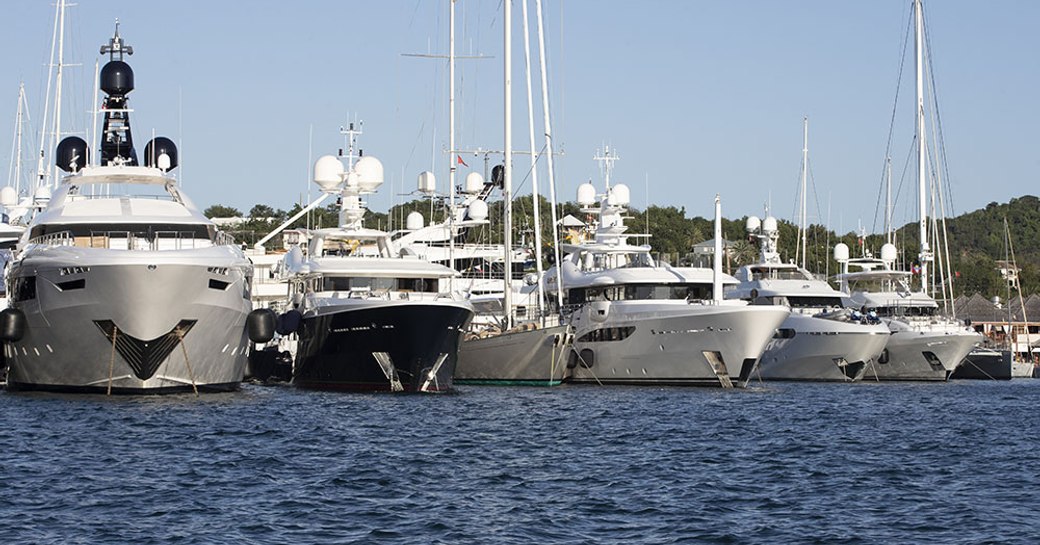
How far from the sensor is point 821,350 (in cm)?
6994

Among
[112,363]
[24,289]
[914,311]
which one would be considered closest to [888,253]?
[914,311]

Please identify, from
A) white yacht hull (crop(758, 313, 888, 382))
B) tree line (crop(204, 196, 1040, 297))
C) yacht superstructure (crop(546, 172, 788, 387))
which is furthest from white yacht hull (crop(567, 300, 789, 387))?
tree line (crop(204, 196, 1040, 297))

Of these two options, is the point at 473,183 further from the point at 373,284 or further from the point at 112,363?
the point at 112,363

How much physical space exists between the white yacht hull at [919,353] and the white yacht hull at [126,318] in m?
39.3

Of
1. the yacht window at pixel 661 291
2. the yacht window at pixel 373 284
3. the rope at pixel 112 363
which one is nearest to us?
the rope at pixel 112 363

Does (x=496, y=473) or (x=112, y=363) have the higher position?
(x=112, y=363)

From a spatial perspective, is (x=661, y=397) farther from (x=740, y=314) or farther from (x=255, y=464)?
(x=255, y=464)

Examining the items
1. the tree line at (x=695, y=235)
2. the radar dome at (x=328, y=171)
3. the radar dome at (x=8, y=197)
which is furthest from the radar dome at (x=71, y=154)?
the tree line at (x=695, y=235)

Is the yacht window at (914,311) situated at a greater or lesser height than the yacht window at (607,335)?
greater

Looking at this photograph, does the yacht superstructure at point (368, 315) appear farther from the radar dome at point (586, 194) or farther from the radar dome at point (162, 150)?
the radar dome at point (586, 194)

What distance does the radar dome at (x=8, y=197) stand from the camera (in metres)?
68.6

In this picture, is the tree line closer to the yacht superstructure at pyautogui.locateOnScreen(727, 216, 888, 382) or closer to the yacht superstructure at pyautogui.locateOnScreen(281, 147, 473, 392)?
the yacht superstructure at pyautogui.locateOnScreen(727, 216, 888, 382)

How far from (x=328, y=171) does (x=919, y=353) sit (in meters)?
32.8

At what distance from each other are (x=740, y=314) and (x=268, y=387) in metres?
17.2
